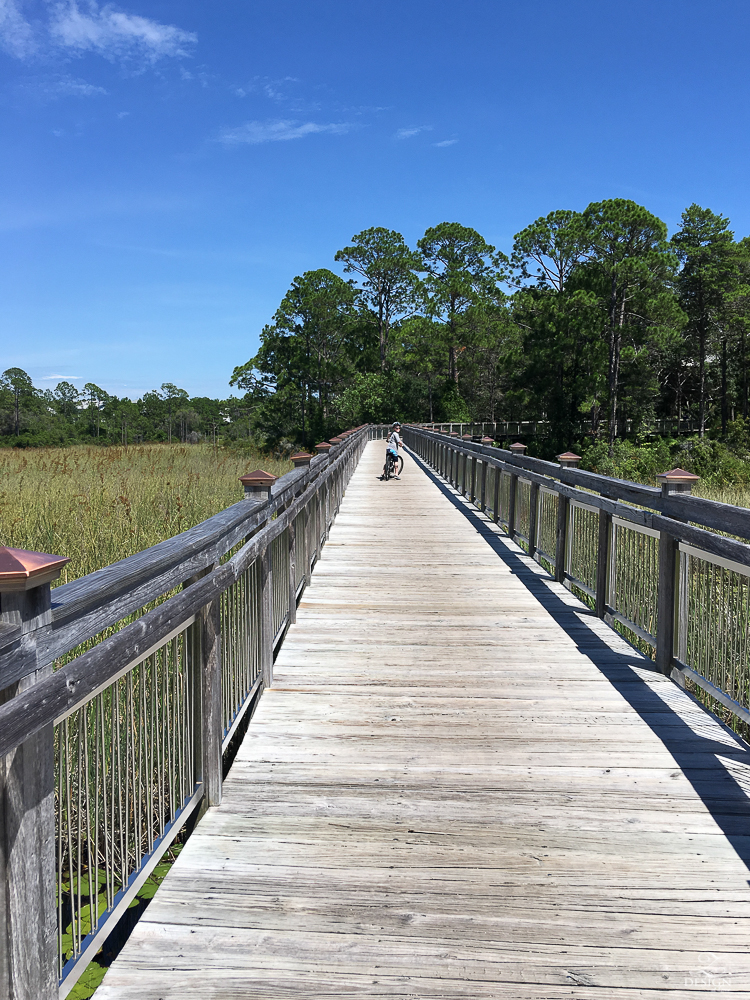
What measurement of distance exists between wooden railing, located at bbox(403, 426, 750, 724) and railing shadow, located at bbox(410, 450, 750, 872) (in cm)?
15

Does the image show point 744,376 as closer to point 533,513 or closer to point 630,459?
point 630,459

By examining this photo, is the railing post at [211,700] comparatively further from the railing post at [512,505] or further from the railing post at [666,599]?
the railing post at [512,505]

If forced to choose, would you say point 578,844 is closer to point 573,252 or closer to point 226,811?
point 226,811

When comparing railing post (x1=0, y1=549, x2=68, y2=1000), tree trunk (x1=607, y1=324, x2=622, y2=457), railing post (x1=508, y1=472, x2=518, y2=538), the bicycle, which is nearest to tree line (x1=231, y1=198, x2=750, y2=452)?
tree trunk (x1=607, y1=324, x2=622, y2=457)

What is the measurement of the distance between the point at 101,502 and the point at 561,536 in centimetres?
551

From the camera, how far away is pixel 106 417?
14338cm

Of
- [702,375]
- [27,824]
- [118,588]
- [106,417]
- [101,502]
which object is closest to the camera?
[27,824]

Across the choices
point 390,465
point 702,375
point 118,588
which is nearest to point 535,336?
point 702,375

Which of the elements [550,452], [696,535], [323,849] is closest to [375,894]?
[323,849]

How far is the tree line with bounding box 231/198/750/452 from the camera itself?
4584cm

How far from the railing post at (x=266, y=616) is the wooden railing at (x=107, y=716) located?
2 cm

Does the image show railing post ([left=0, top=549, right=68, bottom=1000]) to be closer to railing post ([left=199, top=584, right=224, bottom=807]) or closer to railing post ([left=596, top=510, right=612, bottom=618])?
railing post ([left=199, top=584, right=224, bottom=807])

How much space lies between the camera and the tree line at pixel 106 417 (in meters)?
103

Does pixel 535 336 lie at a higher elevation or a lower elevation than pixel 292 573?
higher
